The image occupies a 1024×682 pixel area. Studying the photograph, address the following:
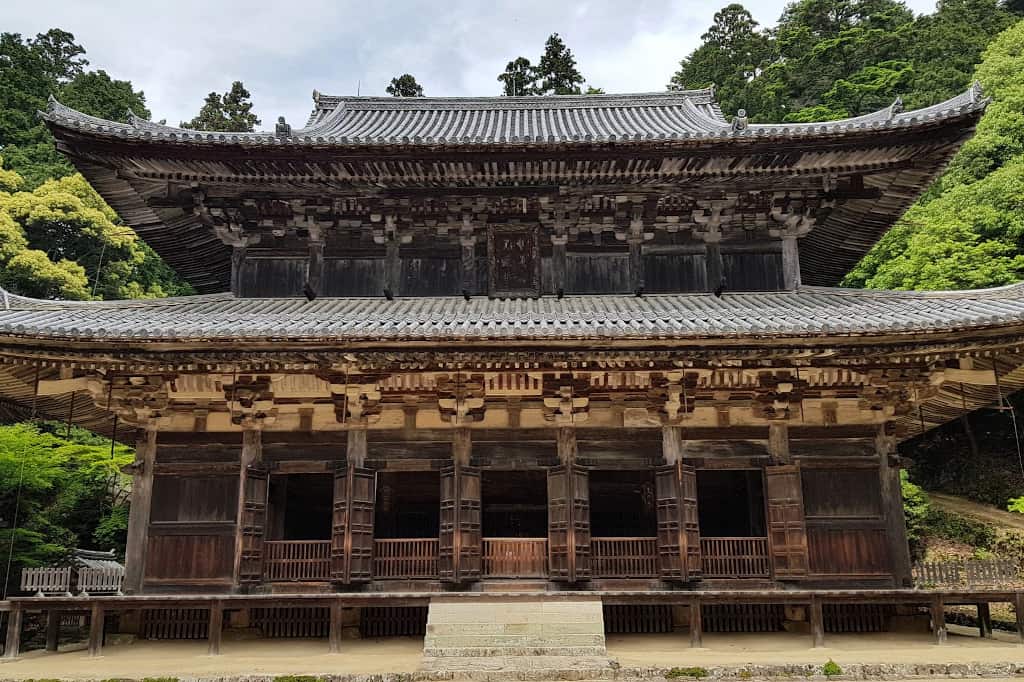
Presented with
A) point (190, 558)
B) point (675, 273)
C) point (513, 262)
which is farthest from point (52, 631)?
point (675, 273)

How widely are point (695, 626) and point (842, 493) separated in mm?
3552

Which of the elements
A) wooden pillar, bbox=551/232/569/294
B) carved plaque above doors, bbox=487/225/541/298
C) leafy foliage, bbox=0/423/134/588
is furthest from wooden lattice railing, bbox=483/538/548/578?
leafy foliage, bbox=0/423/134/588

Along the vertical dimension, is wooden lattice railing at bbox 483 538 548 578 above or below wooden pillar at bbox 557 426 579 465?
below

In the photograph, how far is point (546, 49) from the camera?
2068 inches

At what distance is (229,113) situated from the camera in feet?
164

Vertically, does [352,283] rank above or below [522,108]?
below

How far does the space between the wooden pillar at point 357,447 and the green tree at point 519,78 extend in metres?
43.3

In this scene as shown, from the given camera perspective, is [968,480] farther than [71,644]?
Yes

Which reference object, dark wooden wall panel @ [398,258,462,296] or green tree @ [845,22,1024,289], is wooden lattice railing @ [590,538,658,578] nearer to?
dark wooden wall panel @ [398,258,462,296]

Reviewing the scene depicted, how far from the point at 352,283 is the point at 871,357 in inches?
366

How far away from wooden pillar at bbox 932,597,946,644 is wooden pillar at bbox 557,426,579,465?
566 cm

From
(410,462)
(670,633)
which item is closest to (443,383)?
(410,462)

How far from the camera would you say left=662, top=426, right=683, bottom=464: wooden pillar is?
12.3 meters

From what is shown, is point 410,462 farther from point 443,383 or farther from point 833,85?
point 833,85
